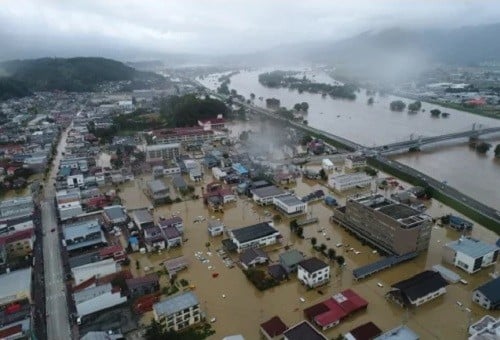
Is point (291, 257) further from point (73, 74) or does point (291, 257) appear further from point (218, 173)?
point (73, 74)

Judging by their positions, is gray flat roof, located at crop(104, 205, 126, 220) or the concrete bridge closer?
gray flat roof, located at crop(104, 205, 126, 220)

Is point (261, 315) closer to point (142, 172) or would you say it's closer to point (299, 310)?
point (299, 310)

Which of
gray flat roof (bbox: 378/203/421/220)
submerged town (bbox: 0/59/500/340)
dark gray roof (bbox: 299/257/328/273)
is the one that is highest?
gray flat roof (bbox: 378/203/421/220)

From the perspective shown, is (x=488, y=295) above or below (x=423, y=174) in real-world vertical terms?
above

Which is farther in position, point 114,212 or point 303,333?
point 114,212

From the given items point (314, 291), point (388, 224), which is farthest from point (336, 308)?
point (388, 224)

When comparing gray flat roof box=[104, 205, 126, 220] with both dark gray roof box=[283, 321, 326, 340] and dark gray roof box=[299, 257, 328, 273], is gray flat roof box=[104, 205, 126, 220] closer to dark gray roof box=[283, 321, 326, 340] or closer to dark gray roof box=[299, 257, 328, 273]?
dark gray roof box=[299, 257, 328, 273]

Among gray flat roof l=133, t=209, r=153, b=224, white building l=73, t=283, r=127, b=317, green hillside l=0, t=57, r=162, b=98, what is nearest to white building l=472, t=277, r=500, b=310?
white building l=73, t=283, r=127, b=317
